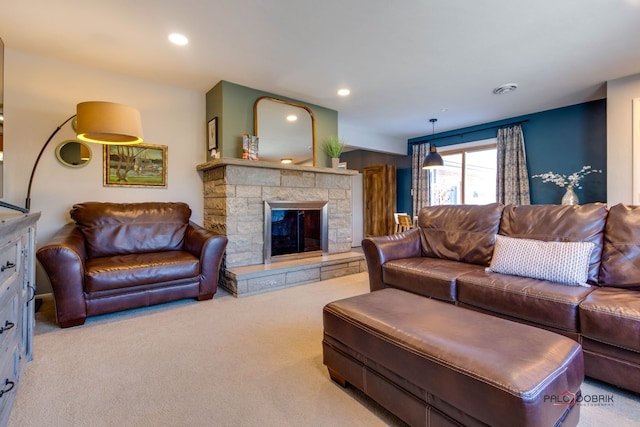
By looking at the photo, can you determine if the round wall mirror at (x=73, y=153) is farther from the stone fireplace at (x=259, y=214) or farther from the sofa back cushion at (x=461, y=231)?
the sofa back cushion at (x=461, y=231)

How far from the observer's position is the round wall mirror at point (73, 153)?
3.21 m

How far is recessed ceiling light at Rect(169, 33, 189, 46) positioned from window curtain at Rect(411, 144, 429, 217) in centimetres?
486

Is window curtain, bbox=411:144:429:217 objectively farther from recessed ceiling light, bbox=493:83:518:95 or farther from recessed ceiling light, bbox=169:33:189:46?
recessed ceiling light, bbox=169:33:189:46

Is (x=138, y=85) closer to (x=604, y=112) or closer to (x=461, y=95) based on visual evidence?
(x=461, y=95)

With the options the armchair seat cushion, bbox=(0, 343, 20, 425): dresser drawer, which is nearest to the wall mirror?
the armchair seat cushion

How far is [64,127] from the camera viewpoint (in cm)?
321

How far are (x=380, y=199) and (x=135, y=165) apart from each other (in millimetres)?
4866

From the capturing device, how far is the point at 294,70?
3361mm

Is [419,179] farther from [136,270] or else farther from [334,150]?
[136,270]

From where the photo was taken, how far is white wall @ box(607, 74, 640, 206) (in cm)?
345

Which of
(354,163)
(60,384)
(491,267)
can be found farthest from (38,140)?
(354,163)

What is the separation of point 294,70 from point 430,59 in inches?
56.5

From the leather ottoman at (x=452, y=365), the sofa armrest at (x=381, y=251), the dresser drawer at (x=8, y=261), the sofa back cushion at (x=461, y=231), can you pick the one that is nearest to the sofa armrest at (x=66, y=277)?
the dresser drawer at (x=8, y=261)

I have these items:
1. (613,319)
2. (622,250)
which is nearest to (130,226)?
(613,319)
